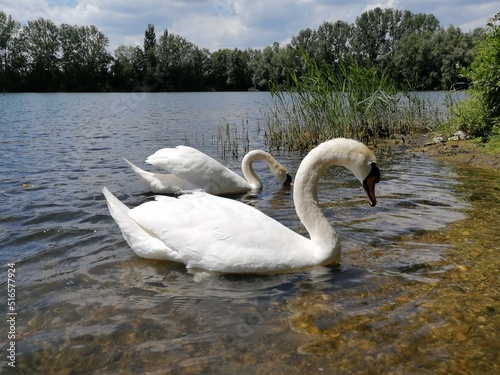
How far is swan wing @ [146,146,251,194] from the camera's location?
807cm

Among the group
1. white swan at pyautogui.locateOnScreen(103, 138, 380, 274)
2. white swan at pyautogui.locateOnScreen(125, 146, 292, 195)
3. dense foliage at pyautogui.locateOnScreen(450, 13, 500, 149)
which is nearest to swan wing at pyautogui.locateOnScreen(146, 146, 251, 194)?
white swan at pyautogui.locateOnScreen(125, 146, 292, 195)

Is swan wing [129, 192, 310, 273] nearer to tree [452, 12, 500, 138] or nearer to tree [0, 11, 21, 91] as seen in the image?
tree [452, 12, 500, 138]

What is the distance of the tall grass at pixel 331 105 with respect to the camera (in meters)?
12.1

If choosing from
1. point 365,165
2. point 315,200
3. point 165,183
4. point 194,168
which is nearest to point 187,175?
point 194,168

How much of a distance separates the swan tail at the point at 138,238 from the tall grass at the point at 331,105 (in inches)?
285

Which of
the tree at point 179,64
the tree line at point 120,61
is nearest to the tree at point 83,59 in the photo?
the tree line at point 120,61

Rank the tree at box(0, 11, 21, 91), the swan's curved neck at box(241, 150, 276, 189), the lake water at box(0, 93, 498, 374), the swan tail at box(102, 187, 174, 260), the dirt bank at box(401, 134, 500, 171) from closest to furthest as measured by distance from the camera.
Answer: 1. the lake water at box(0, 93, 498, 374)
2. the swan tail at box(102, 187, 174, 260)
3. the swan's curved neck at box(241, 150, 276, 189)
4. the dirt bank at box(401, 134, 500, 171)
5. the tree at box(0, 11, 21, 91)

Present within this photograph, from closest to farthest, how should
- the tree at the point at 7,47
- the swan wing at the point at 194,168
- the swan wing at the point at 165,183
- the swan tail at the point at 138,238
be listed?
the swan tail at the point at 138,238, the swan wing at the point at 194,168, the swan wing at the point at 165,183, the tree at the point at 7,47

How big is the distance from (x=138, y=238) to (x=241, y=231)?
1159 mm

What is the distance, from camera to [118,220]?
16.2ft

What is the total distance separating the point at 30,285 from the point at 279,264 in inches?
89.4

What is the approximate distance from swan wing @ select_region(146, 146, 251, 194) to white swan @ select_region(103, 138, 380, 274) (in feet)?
10.4

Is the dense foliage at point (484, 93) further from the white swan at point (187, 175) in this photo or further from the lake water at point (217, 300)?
the white swan at point (187, 175)

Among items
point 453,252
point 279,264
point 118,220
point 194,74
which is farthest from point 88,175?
point 194,74
